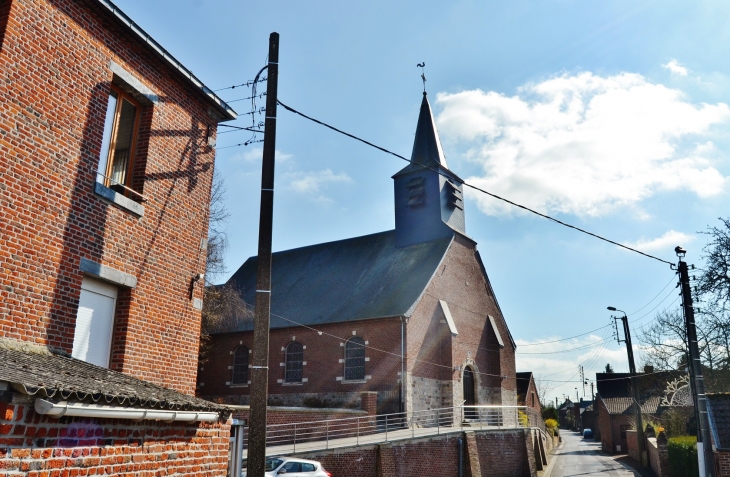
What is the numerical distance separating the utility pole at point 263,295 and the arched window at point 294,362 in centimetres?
2096

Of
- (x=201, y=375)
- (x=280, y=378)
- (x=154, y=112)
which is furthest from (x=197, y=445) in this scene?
(x=201, y=375)

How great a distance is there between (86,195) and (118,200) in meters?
0.50

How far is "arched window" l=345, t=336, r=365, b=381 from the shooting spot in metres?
25.3

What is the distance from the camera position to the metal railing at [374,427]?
19250mm

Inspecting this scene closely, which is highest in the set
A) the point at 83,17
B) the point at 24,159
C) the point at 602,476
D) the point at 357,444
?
the point at 83,17

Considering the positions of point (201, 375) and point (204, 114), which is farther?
point (201, 375)

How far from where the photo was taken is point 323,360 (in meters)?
26.3

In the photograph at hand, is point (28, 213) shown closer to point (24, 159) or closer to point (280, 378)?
point (24, 159)

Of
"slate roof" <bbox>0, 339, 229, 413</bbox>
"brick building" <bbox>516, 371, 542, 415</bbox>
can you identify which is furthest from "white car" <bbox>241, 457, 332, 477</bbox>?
"brick building" <bbox>516, 371, 542, 415</bbox>

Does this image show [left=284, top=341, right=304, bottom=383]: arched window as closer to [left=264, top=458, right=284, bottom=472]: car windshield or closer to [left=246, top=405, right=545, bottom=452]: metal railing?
[left=246, top=405, right=545, bottom=452]: metal railing

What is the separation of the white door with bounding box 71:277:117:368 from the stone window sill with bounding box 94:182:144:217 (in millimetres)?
1120

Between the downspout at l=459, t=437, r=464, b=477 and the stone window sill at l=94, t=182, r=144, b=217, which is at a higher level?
the stone window sill at l=94, t=182, r=144, b=217

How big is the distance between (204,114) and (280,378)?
18986mm

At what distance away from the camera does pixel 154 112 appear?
920 centimetres
